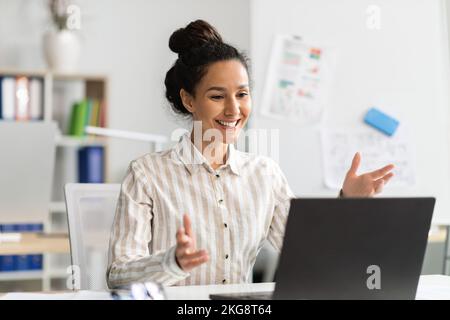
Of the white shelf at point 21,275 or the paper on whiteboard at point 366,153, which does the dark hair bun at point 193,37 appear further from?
the white shelf at point 21,275

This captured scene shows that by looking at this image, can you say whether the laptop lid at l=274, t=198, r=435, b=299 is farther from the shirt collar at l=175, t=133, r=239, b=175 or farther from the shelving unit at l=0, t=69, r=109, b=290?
the shelving unit at l=0, t=69, r=109, b=290

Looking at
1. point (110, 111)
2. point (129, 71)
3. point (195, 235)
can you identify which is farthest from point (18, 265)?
point (195, 235)

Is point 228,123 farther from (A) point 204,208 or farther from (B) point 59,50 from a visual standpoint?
(B) point 59,50

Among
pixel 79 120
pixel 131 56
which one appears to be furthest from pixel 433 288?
pixel 131 56

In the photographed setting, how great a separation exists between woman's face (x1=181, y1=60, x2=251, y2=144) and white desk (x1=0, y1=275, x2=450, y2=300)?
0.43 meters

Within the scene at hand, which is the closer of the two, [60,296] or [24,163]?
[60,296]

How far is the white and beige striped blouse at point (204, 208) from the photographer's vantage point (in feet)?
5.03

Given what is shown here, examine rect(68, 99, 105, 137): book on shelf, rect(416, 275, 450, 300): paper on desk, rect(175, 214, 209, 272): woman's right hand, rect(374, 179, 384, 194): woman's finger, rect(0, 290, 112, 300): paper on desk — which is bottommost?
rect(416, 275, 450, 300): paper on desk

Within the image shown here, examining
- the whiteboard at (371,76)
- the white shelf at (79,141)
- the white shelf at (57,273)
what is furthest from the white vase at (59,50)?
the whiteboard at (371,76)

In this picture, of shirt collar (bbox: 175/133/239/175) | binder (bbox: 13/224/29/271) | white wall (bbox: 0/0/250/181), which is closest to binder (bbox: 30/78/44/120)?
white wall (bbox: 0/0/250/181)

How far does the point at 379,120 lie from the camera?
303 cm

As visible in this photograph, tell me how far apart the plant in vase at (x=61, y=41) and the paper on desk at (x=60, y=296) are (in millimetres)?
2826

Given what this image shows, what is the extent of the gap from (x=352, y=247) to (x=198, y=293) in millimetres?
357

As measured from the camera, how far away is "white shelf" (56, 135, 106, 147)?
153 inches
